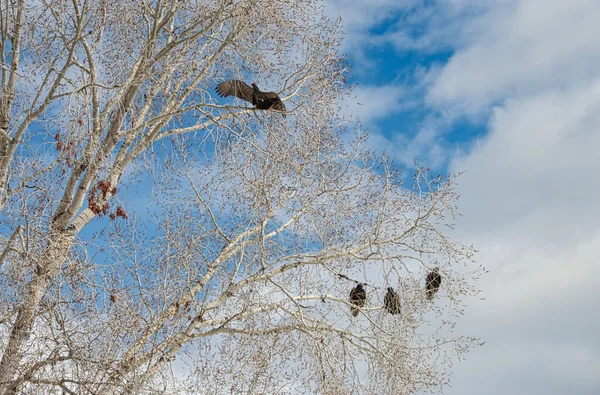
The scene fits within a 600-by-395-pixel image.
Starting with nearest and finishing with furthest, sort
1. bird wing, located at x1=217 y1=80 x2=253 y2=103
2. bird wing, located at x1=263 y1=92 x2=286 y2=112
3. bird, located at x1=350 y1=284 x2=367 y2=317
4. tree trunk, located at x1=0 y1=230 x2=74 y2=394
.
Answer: tree trunk, located at x1=0 y1=230 x2=74 y2=394, bird wing, located at x1=263 y1=92 x2=286 y2=112, bird wing, located at x1=217 y1=80 x2=253 y2=103, bird, located at x1=350 y1=284 x2=367 y2=317

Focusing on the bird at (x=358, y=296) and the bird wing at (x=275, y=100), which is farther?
the bird at (x=358, y=296)

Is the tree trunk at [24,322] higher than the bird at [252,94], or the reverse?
the bird at [252,94]

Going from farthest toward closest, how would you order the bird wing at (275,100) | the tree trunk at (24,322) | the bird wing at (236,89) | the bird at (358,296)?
the bird at (358,296) < the bird wing at (236,89) < the bird wing at (275,100) < the tree trunk at (24,322)

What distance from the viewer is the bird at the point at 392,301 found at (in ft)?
27.3

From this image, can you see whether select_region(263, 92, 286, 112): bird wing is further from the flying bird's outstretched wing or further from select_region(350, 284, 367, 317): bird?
select_region(350, 284, 367, 317): bird

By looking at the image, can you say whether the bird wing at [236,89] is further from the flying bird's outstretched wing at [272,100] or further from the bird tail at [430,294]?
the bird tail at [430,294]

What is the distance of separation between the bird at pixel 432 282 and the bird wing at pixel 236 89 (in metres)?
3.31

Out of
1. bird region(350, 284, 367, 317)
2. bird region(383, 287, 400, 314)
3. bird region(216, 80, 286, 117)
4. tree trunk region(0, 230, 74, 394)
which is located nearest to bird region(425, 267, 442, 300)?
bird region(383, 287, 400, 314)

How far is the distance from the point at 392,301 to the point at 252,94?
3.20m

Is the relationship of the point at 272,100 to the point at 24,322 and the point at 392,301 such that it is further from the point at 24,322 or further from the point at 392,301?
the point at 24,322

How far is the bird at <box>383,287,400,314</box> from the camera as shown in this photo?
8309 millimetres

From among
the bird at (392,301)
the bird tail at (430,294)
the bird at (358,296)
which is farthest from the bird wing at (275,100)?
the bird tail at (430,294)

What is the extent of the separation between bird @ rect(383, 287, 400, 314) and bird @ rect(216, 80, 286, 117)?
8.96ft

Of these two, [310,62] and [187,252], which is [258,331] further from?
[310,62]
